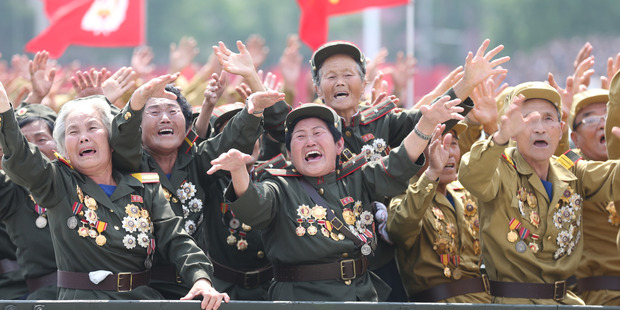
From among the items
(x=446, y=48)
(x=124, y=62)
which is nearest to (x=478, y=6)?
(x=446, y=48)

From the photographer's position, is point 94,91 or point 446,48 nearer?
point 94,91

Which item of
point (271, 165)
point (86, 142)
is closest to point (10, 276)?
point (86, 142)

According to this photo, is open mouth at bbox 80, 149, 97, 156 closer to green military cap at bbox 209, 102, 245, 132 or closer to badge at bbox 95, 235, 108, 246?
badge at bbox 95, 235, 108, 246

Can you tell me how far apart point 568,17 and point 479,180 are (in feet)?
120

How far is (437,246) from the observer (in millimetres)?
5949

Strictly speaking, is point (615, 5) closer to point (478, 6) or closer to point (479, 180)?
point (478, 6)

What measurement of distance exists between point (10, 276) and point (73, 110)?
1.41m

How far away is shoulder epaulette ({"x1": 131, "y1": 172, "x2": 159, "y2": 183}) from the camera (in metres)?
5.28

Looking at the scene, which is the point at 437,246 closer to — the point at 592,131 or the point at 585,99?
the point at 592,131

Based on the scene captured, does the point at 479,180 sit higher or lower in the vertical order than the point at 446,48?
higher

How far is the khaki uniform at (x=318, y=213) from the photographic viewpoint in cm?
511

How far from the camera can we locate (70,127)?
16.8 ft

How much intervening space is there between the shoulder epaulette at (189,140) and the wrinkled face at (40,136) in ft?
3.01

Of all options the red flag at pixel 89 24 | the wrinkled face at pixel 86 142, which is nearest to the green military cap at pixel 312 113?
the wrinkled face at pixel 86 142
